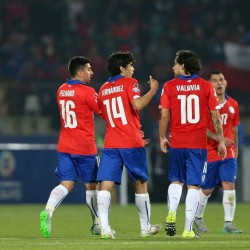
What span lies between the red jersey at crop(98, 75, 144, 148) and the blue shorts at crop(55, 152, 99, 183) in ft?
2.58

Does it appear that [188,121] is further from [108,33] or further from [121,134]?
[108,33]

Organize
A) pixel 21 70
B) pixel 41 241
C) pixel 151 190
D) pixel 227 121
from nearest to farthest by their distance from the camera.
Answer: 1. pixel 41 241
2. pixel 227 121
3. pixel 151 190
4. pixel 21 70

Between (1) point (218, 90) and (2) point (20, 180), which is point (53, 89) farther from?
(1) point (218, 90)

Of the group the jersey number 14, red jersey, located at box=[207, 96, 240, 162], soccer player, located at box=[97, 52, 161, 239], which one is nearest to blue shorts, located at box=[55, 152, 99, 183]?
soccer player, located at box=[97, 52, 161, 239]

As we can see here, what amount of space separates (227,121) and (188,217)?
271cm

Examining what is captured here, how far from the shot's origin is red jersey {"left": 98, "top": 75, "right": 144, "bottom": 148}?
10.4 m

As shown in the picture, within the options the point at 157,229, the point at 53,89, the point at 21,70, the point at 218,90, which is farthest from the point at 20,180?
the point at 157,229

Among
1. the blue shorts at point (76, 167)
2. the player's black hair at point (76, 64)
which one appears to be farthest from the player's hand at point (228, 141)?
the player's black hair at point (76, 64)

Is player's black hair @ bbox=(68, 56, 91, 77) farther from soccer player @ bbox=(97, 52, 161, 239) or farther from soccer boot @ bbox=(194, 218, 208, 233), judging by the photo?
soccer boot @ bbox=(194, 218, 208, 233)

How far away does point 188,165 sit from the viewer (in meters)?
10.4

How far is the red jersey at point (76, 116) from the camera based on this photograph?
1116cm

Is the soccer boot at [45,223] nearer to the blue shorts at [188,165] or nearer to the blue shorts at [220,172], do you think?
the blue shorts at [188,165]

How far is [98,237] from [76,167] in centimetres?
93

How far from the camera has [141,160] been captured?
10.5m
